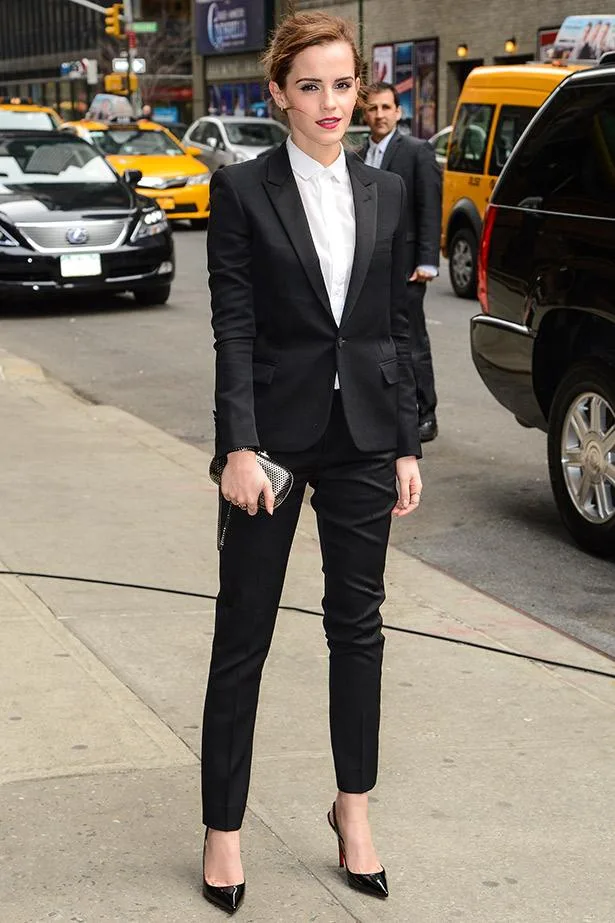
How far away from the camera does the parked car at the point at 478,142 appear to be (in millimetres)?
15461

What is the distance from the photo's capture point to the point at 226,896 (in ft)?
10.8

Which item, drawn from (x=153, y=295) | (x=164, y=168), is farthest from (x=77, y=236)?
(x=164, y=168)

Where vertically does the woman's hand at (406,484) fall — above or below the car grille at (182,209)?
above

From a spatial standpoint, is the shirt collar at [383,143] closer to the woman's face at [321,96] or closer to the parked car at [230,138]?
the woman's face at [321,96]

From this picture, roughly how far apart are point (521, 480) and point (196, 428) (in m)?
2.30

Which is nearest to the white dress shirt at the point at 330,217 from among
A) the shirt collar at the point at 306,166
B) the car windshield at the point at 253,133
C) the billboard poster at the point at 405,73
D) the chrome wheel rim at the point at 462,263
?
the shirt collar at the point at 306,166

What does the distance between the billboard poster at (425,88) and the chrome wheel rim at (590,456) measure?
113 ft

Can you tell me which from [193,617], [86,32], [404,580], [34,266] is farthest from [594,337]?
[86,32]

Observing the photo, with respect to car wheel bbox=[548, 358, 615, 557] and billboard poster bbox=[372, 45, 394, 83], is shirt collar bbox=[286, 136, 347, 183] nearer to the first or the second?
car wheel bbox=[548, 358, 615, 557]

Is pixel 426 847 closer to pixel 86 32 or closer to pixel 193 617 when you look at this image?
pixel 193 617

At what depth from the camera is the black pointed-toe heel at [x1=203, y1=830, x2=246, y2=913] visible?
3285 millimetres

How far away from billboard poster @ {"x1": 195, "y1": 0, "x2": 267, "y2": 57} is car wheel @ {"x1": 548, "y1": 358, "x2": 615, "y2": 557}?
4854 cm

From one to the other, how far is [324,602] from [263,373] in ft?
1.69

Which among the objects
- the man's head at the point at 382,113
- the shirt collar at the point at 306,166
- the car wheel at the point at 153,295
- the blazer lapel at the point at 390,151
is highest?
the shirt collar at the point at 306,166
